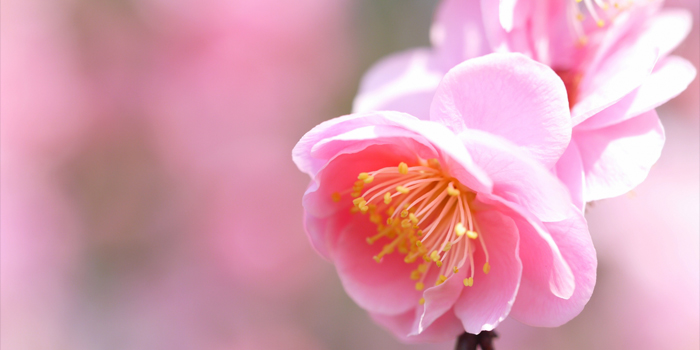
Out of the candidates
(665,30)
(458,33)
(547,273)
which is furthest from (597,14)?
(547,273)

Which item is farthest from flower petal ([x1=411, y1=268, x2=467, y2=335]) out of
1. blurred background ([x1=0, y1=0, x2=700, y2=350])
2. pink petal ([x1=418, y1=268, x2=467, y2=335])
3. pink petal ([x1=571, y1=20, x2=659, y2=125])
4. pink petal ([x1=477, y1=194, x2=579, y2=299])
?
blurred background ([x1=0, y1=0, x2=700, y2=350])

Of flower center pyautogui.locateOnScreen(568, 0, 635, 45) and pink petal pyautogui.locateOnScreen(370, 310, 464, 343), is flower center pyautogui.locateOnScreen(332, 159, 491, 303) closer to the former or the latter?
pink petal pyautogui.locateOnScreen(370, 310, 464, 343)

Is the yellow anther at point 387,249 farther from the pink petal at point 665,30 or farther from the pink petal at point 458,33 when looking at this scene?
the pink petal at point 665,30

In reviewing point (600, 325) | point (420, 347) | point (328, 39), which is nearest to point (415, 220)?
point (600, 325)

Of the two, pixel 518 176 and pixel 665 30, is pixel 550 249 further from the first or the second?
pixel 665 30

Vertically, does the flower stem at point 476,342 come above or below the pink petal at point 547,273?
below

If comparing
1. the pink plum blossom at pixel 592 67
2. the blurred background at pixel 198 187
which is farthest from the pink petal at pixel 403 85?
the blurred background at pixel 198 187

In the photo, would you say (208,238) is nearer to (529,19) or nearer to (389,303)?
(389,303)
